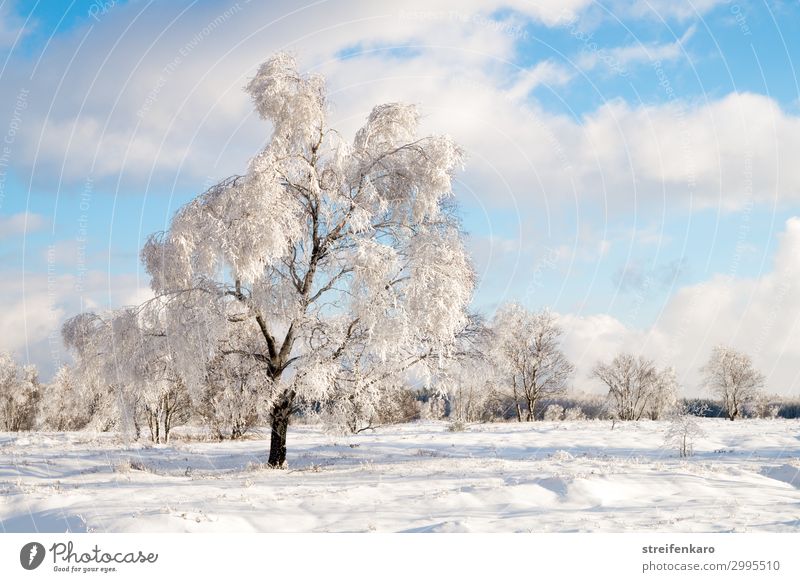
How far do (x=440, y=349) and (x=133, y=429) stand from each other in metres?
9.02

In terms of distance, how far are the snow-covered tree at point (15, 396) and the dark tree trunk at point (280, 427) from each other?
200ft

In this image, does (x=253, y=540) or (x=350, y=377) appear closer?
(x=253, y=540)

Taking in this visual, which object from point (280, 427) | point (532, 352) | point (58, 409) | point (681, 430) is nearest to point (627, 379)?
point (532, 352)

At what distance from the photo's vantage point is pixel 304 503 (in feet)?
37.1

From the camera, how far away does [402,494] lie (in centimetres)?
1216

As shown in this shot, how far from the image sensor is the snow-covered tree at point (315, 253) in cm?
1567

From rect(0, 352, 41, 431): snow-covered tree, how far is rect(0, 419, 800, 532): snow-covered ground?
181 feet

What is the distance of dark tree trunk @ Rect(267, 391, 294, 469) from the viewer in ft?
58.6

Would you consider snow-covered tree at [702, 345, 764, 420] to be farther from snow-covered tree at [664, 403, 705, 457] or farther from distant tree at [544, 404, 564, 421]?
snow-covered tree at [664, 403, 705, 457]

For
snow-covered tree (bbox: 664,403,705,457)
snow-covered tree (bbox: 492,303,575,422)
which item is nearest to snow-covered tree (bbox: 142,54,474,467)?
snow-covered tree (bbox: 664,403,705,457)

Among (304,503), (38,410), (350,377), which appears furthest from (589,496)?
(38,410)

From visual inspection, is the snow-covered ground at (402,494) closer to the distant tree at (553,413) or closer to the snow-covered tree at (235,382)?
the snow-covered tree at (235,382)

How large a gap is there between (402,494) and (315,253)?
798cm

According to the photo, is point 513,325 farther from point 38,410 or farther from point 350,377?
point 38,410
